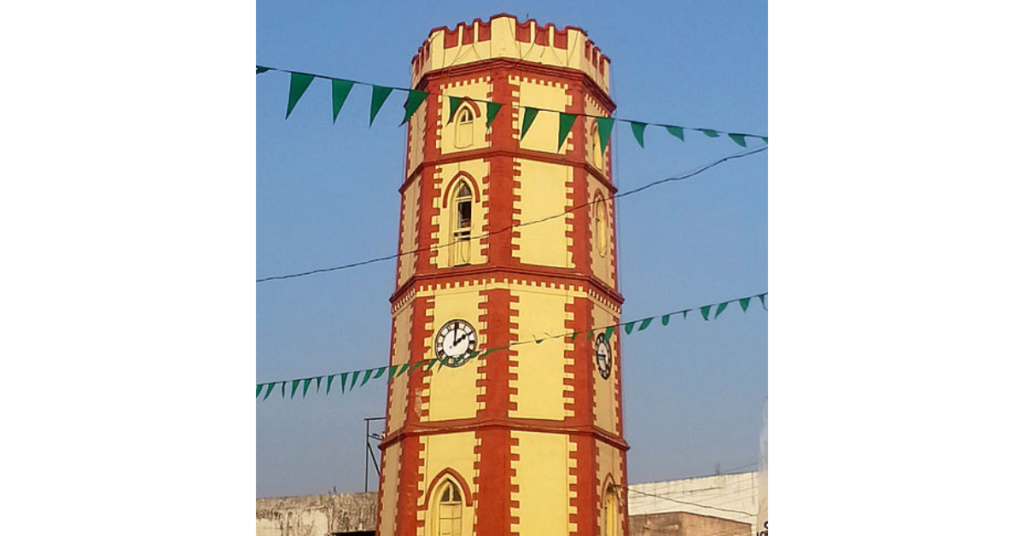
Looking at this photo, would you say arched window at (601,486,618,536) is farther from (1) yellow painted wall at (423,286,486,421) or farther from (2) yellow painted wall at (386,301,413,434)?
(2) yellow painted wall at (386,301,413,434)

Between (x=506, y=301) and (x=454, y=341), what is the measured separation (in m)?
0.46

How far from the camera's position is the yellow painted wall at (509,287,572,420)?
28.0 ft

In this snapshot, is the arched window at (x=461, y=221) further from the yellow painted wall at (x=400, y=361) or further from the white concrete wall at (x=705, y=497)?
the white concrete wall at (x=705, y=497)

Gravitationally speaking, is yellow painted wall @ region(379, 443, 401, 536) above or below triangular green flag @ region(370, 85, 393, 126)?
below

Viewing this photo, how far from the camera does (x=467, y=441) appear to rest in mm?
8531

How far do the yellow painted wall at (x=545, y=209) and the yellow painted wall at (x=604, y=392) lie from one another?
41 cm

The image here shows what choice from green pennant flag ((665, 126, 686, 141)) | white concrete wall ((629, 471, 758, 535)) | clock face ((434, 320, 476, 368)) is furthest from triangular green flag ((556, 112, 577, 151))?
white concrete wall ((629, 471, 758, 535))

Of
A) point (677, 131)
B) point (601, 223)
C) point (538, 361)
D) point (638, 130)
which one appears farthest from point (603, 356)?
point (677, 131)

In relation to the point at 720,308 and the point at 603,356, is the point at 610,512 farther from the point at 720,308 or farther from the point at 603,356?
the point at 720,308

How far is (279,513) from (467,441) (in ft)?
4.38

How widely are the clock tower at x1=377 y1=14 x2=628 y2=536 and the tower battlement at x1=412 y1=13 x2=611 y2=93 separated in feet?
0.04

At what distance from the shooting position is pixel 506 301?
8.73m
